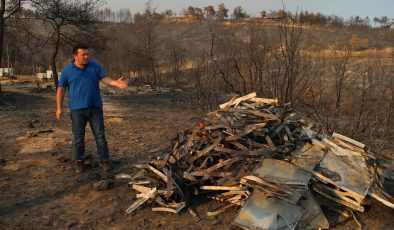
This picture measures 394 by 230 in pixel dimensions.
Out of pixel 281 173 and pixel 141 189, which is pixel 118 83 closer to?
pixel 141 189

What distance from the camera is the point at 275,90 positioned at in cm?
984

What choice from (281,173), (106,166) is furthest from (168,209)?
(106,166)

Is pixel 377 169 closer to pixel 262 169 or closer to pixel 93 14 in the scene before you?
pixel 262 169

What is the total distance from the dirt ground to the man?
0.42m

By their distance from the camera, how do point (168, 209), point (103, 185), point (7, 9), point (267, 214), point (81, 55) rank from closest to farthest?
point (267, 214), point (168, 209), point (103, 185), point (81, 55), point (7, 9)

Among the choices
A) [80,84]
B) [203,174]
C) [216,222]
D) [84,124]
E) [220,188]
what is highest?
[80,84]

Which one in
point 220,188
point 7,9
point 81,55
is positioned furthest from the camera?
point 7,9

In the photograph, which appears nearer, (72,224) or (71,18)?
(72,224)

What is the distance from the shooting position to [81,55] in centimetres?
573

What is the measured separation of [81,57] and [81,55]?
3 centimetres

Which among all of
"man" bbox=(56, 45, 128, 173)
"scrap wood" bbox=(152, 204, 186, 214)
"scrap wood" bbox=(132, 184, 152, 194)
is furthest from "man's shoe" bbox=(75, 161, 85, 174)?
"scrap wood" bbox=(152, 204, 186, 214)

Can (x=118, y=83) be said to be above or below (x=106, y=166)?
above

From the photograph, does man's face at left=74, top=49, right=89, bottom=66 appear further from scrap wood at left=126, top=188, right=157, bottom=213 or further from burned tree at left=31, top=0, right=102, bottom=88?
burned tree at left=31, top=0, right=102, bottom=88

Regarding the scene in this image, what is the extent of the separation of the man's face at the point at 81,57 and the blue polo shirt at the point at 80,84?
0.09 meters
